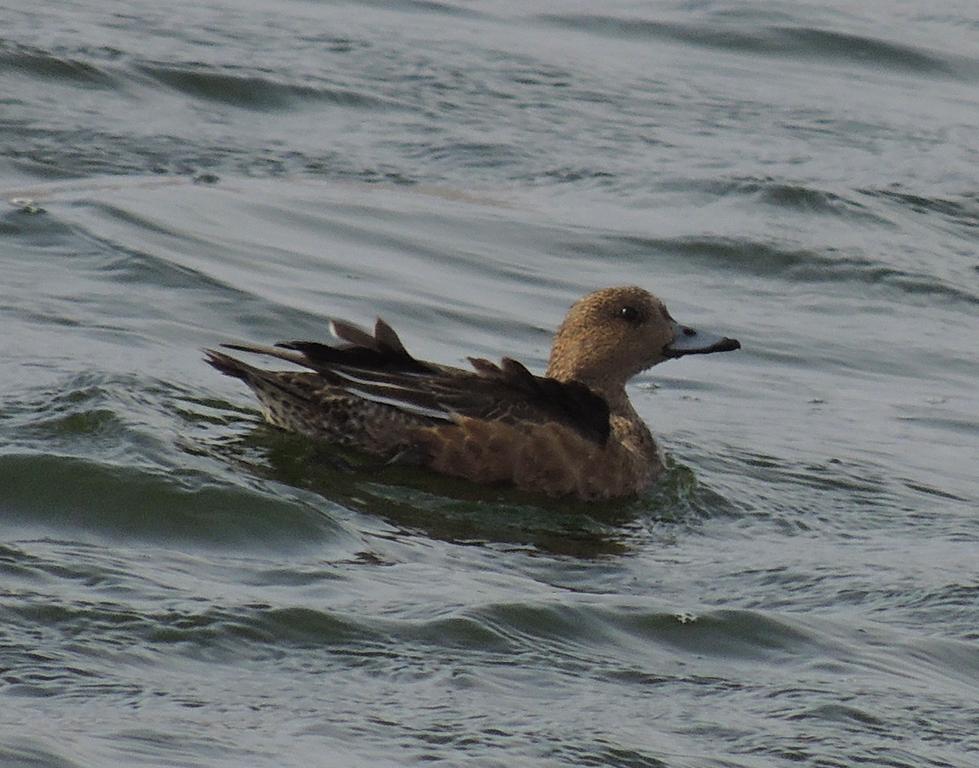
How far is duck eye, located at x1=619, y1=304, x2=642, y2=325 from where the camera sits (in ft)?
29.4

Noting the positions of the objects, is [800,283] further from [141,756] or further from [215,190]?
[141,756]

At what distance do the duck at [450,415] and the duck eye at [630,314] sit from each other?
537mm

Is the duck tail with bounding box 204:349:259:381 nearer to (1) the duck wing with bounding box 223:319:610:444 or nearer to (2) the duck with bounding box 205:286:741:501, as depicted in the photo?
(2) the duck with bounding box 205:286:741:501

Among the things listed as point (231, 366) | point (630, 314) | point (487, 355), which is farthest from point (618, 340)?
point (231, 366)

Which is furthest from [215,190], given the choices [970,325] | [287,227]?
[970,325]

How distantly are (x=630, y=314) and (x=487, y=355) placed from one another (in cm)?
129

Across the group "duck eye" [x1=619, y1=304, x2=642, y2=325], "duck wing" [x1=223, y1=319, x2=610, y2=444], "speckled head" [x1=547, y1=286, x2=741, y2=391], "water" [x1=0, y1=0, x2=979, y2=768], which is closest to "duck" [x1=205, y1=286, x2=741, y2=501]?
"duck wing" [x1=223, y1=319, x2=610, y2=444]

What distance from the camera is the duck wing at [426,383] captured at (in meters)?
8.21

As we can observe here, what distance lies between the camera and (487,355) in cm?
1011

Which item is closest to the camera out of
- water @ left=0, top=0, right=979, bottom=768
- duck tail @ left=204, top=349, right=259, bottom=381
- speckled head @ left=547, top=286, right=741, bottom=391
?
water @ left=0, top=0, right=979, bottom=768

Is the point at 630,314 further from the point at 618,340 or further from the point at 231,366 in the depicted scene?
the point at 231,366

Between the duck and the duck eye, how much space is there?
0.54m

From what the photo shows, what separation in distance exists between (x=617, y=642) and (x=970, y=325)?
19.1ft

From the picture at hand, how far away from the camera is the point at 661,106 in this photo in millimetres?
15031
